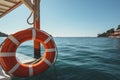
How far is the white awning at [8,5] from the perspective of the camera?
4.46 meters

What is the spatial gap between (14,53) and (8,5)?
264 cm

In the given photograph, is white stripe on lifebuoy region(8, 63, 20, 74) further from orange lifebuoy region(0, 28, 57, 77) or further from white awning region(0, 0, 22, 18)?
white awning region(0, 0, 22, 18)

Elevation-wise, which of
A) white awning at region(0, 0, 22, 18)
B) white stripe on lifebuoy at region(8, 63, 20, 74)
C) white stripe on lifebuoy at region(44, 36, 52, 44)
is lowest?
white stripe on lifebuoy at region(8, 63, 20, 74)

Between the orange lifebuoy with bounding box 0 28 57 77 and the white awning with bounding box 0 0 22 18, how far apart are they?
6.71ft

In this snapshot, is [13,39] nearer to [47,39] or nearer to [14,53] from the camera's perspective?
[14,53]

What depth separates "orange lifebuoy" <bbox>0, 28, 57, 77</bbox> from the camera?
281 cm

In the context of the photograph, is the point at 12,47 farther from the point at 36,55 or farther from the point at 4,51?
the point at 36,55

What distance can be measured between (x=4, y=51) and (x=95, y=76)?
8.54 ft

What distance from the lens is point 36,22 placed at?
4.78 m

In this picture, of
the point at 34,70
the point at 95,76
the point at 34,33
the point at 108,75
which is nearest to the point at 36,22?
the point at 34,33

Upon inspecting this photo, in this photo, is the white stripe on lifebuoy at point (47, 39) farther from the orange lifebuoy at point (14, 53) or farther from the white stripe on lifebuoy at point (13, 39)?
the white stripe on lifebuoy at point (13, 39)

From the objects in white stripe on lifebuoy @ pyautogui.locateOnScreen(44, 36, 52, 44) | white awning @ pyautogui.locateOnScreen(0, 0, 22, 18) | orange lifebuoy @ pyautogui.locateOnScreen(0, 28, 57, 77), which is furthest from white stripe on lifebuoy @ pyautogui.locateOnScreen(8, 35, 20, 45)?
white awning @ pyautogui.locateOnScreen(0, 0, 22, 18)

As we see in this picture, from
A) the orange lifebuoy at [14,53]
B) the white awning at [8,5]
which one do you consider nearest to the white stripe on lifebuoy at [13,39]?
the orange lifebuoy at [14,53]

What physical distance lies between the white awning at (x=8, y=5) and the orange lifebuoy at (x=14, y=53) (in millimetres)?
2045
